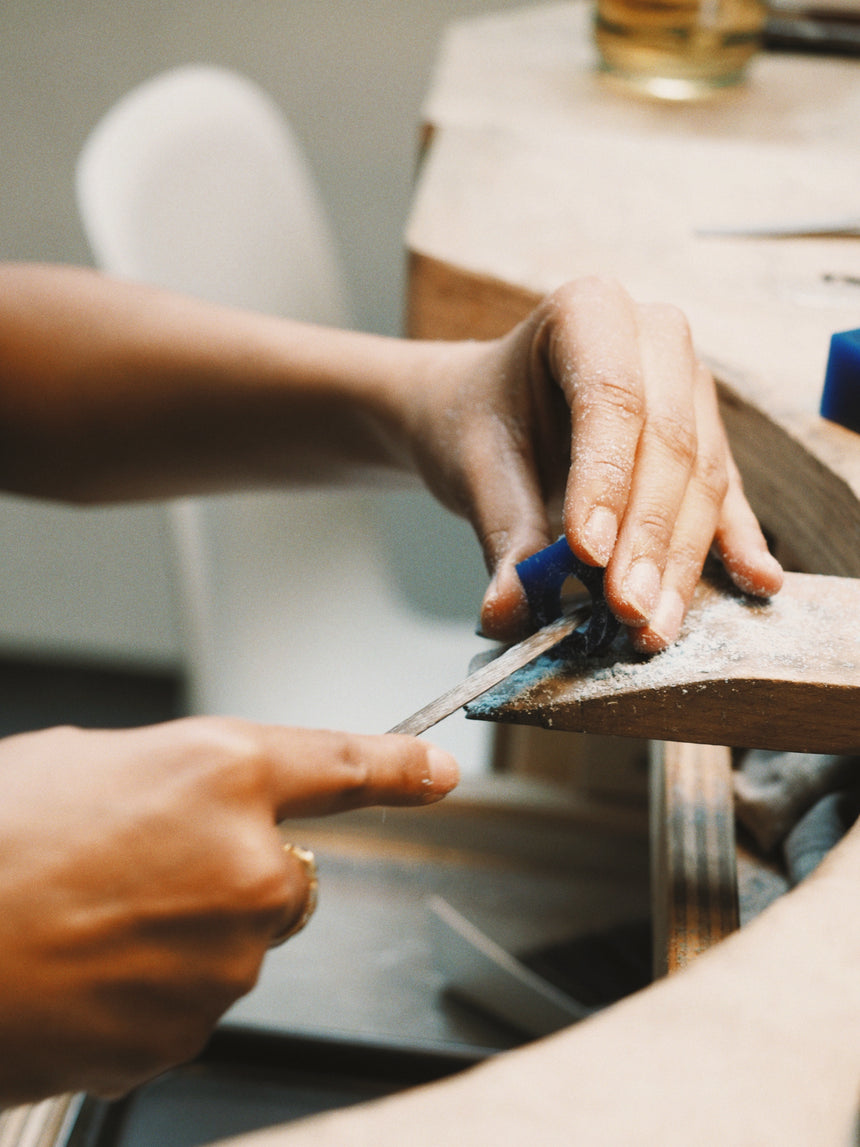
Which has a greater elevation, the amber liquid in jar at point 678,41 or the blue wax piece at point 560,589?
the amber liquid in jar at point 678,41

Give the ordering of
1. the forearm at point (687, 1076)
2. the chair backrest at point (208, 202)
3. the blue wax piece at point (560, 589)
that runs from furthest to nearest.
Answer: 1. the chair backrest at point (208, 202)
2. the blue wax piece at point (560, 589)
3. the forearm at point (687, 1076)

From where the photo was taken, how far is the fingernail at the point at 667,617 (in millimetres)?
505

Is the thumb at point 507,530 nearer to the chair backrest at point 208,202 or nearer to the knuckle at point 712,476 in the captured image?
the knuckle at point 712,476

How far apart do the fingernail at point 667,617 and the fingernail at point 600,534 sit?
3 cm

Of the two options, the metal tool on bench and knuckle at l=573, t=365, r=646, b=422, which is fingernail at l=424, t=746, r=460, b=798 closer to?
the metal tool on bench

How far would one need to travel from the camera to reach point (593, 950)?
2.86ft

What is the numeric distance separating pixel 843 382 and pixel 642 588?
25cm

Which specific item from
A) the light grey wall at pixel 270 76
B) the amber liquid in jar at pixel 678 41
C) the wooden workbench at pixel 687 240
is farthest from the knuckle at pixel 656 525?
the light grey wall at pixel 270 76

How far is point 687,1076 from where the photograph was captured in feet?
1.07

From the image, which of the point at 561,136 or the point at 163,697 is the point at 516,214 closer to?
the point at 561,136

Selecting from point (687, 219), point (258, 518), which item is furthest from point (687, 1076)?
point (258, 518)

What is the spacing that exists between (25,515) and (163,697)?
1.45ft

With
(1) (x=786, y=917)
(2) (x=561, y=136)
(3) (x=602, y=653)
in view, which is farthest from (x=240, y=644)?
(1) (x=786, y=917)

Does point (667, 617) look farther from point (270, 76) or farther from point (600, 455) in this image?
point (270, 76)
